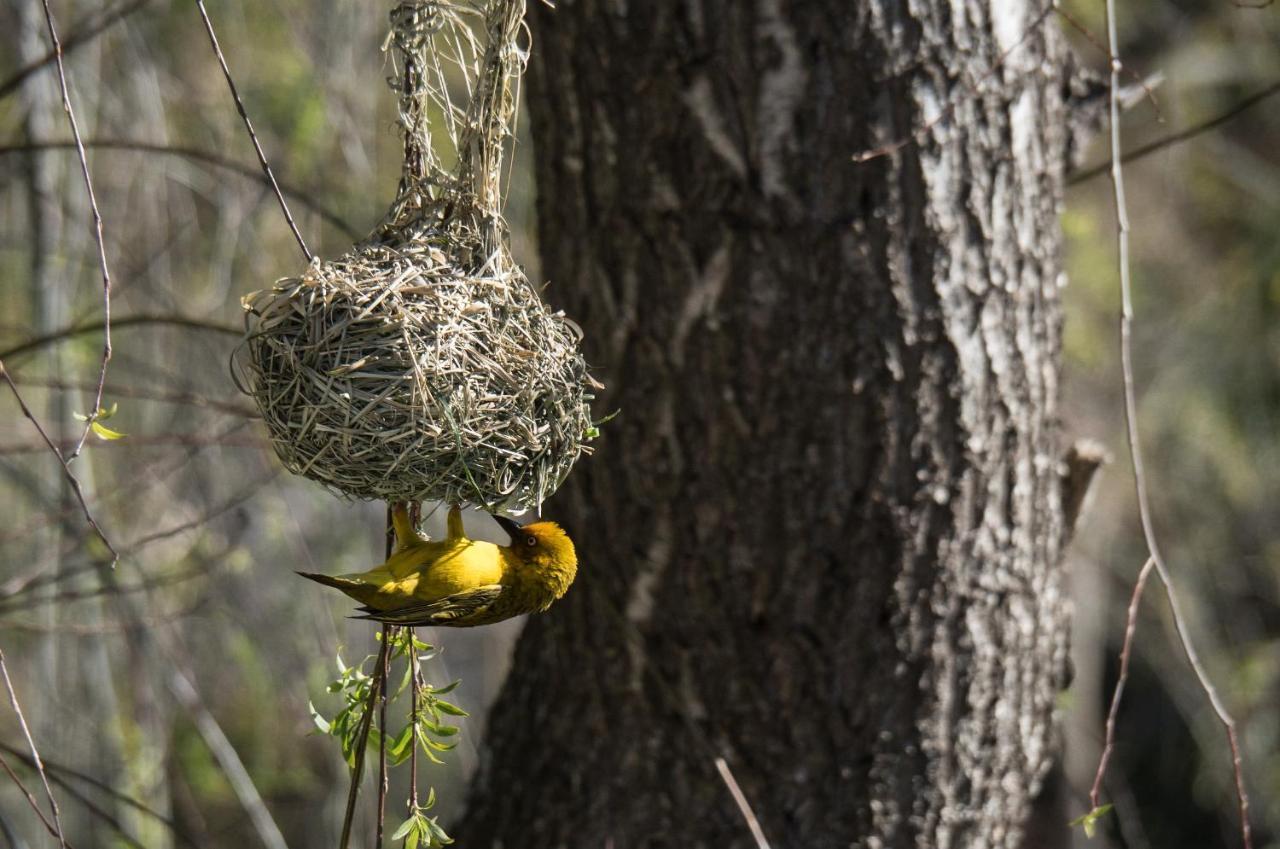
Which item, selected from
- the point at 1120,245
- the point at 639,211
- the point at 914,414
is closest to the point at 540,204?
the point at 639,211

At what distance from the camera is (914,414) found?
3.04 m

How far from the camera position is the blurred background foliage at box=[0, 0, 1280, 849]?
4.32 m

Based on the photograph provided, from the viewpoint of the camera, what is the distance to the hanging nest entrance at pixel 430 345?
1994 mm

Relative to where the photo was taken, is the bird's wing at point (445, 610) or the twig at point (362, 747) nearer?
the twig at point (362, 747)

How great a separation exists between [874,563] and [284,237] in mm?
4067

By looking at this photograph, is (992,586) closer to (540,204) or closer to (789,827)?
(789,827)

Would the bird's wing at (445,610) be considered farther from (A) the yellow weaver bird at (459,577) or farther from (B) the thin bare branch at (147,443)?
(B) the thin bare branch at (147,443)

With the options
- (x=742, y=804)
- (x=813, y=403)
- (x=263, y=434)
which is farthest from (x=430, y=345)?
(x=263, y=434)

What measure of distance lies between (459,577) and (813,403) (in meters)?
1.10

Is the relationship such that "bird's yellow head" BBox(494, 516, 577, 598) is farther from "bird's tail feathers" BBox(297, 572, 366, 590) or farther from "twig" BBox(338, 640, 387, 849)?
"twig" BBox(338, 640, 387, 849)

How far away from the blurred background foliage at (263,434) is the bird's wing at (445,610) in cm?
95

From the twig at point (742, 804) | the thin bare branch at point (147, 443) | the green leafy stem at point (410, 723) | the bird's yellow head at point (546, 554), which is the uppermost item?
the thin bare branch at point (147, 443)

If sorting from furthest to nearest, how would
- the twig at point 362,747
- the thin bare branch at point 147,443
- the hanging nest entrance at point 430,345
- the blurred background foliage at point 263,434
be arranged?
the blurred background foliage at point 263,434 < the thin bare branch at point 147,443 < the hanging nest entrance at point 430,345 < the twig at point 362,747

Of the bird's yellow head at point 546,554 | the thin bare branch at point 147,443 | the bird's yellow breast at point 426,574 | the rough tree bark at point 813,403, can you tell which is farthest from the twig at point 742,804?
the thin bare branch at point 147,443
